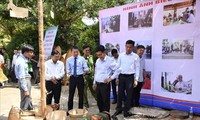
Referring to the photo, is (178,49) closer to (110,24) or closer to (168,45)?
(168,45)

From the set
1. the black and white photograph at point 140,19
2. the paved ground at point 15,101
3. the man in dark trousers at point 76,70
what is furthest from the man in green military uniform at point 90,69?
the black and white photograph at point 140,19

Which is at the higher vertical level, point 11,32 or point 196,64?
point 11,32

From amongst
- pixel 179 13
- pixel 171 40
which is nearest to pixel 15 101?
pixel 171 40

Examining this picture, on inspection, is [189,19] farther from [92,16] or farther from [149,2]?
[92,16]

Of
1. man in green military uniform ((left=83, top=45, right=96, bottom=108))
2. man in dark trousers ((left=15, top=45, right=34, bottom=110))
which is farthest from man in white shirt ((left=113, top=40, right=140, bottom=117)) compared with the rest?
man in dark trousers ((left=15, top=45, right=34, bottom=110))

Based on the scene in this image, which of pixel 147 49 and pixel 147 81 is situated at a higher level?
pixel 147 49

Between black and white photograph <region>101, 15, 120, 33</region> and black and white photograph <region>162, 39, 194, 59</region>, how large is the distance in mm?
1576

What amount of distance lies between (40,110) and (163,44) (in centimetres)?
318

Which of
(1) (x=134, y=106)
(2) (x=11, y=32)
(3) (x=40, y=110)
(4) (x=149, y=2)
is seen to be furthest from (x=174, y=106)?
(2) (x=11, y=32)

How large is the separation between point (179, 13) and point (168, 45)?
0.74 metres

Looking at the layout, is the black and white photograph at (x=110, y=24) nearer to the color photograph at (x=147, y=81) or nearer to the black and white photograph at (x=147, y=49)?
the black and white photograph at (x=147, y=49)

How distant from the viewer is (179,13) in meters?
5.90

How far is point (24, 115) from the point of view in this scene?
4.52 metres

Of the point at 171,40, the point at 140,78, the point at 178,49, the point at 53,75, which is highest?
the point at 171,40
